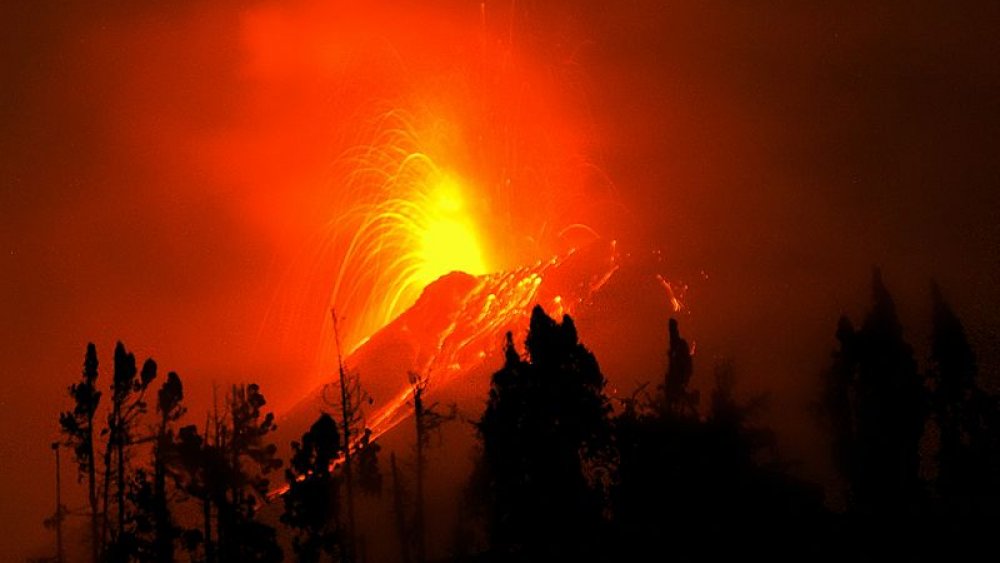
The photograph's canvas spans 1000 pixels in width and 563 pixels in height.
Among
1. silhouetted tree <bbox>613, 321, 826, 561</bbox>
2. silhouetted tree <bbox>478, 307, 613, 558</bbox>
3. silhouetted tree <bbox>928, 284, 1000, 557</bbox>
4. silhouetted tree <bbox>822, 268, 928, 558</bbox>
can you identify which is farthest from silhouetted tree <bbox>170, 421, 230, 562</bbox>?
silhouetted tree <bbox>928, 284, 1000, 557</bbox>

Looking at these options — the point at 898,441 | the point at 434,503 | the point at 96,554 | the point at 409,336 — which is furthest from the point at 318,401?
the point at 898,441

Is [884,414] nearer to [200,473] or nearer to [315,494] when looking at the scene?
[315,494]

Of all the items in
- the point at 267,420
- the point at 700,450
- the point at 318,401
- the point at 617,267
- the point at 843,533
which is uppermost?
the point at 617,267

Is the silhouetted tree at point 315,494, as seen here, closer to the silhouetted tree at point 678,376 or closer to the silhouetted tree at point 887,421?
the silhouetted tree at point 678,376

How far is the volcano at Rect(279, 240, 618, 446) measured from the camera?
123 meters

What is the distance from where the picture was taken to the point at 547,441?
41000 millimetres

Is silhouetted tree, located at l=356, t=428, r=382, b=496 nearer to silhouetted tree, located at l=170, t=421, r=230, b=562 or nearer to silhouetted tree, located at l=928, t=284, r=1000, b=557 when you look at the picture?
silhouetted tree, located at l=170, t=421, r=230, b=562

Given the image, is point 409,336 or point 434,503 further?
point 409,336

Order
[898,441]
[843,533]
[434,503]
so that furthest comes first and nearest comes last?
1. [434,503]
2. [898,441]
3. [843,533]

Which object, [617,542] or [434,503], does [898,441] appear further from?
[434,503]

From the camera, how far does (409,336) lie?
139 metres

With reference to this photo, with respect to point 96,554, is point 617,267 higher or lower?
higher

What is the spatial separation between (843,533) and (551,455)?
11161mm

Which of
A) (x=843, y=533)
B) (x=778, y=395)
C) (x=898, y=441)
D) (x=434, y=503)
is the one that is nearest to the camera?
(x=843, y=533)
